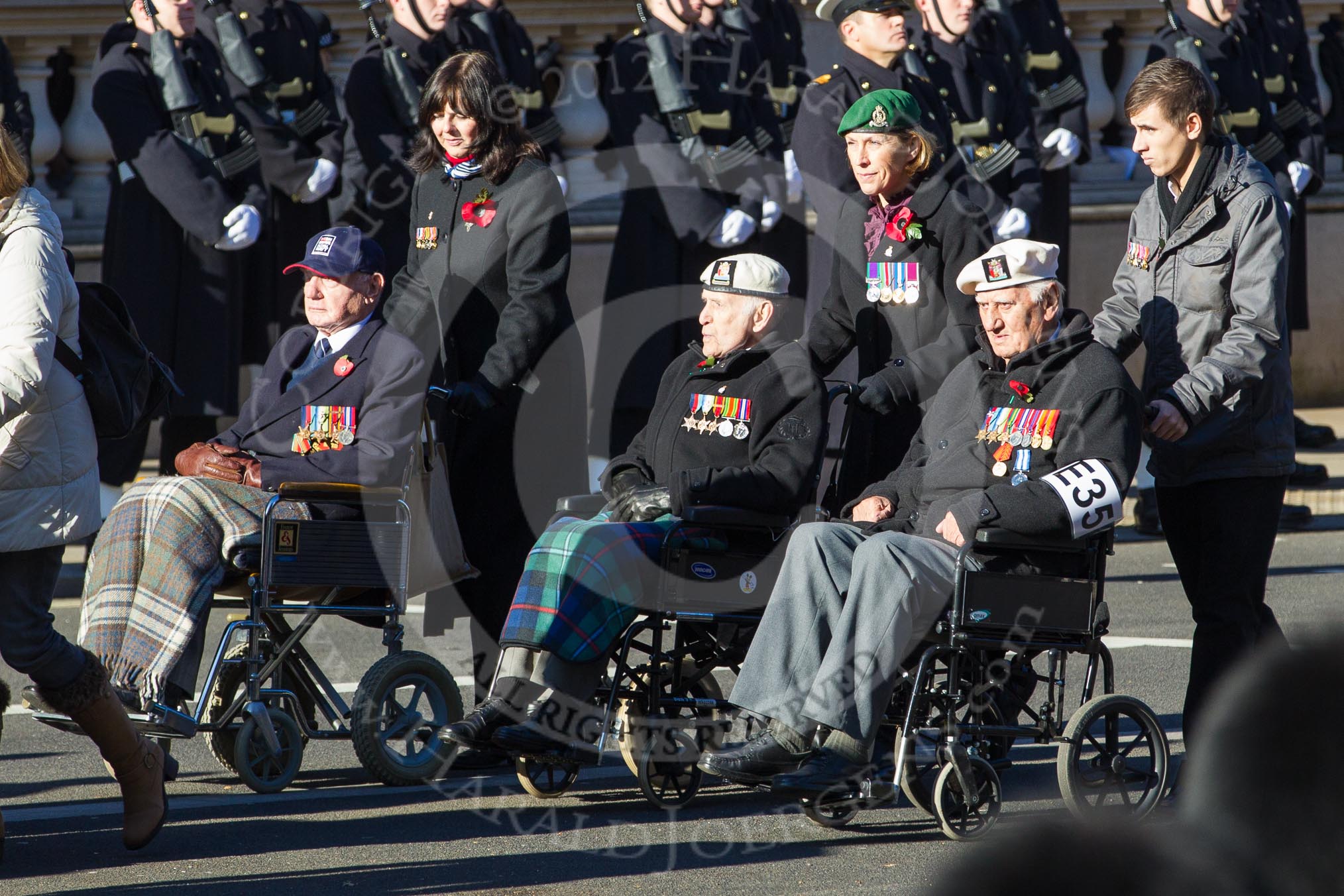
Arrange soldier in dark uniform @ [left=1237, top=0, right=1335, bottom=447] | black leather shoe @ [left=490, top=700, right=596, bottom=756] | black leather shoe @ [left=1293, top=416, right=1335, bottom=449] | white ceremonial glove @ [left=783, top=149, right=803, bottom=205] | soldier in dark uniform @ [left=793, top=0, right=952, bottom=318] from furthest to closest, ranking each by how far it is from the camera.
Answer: black leather shoe @ [left=1293, top=416, right=1335, bottom=449], soldier in dark uniform @ [left=1237, top=0, right=1335, bottom=447], white ceremonial glove @ [left=783, top=149, right=803, bottom=205], soldier in dark uniform @ [left=793, top=0, right=952, bottom=318], black leather shoe @ [left=490, top=700, right=596, bottom=756]

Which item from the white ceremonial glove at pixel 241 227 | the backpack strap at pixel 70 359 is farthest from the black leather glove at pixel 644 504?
the white ceremonial glove at pixel 241 227

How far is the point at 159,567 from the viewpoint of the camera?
17.0ft

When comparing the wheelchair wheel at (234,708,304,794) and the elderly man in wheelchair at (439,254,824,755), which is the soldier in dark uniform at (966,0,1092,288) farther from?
the wheelchair wheel at (234,708,304,794)

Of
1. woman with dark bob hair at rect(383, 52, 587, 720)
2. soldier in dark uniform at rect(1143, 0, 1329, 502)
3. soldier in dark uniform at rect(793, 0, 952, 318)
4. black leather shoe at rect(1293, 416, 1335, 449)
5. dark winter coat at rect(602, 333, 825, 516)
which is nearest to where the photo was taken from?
dark winter coat at rect(602, 333, 825, 516)

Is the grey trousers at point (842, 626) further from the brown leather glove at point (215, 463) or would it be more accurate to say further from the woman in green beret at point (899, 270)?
the brown leather glove at point (215, 463)

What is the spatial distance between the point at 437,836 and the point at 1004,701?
1.49m

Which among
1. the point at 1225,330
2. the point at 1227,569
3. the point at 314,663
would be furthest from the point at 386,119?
the point at 1227,569

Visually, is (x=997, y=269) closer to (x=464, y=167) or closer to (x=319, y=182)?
(x=464, y=167)

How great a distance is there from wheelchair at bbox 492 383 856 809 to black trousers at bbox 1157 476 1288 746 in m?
1.08

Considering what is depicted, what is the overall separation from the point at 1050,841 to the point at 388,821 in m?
4.05

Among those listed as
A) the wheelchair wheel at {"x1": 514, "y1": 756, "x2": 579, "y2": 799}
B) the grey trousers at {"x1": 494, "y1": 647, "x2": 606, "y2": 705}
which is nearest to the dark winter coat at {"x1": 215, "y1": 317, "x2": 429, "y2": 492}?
the grey trousers at {"x1": 494, "y1": 647, "x2": 606, "y2": 705}

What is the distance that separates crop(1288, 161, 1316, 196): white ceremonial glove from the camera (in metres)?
10.6

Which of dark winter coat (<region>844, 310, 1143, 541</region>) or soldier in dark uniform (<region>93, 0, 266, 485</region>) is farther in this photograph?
soldier in dark uniform (<region>93, 0, 266, 485</region>)

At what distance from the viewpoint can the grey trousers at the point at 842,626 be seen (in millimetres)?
4727
